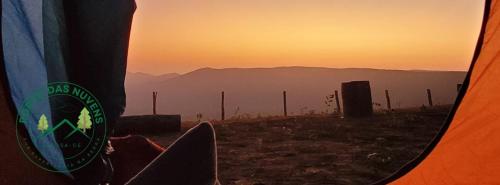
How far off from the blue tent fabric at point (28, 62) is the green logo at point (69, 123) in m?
0.02

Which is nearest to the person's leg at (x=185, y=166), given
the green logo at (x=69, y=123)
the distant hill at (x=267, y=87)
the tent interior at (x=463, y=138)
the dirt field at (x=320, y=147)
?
the tent interior at (x=463, y=138)

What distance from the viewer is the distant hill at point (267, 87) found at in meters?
73.3

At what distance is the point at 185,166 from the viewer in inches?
51.8

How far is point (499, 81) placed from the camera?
2.06 m

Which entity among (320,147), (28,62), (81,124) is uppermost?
(28,62)

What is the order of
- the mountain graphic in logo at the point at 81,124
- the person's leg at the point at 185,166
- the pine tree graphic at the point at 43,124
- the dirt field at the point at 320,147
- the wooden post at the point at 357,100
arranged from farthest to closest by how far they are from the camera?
the wooden post at the point at 357,100, the dirt field at the point at 320,147, the mountain graphic in logo at the point at 81,124, the pine tree graphic at the point at 43,124, the person's leg at the point at 185,166

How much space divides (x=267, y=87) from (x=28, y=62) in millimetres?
90337

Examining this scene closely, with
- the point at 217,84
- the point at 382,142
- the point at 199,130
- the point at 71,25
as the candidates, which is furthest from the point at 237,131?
the point at 217,84

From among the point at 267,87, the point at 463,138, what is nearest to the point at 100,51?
the point at 463,138

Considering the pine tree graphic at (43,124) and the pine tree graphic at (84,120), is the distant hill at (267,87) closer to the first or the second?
the pine tree graphic at (84,120)

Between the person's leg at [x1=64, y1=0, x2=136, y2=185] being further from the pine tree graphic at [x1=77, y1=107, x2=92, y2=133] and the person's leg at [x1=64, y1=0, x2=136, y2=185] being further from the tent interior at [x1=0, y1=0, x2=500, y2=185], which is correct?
the tent interior at [x1=0, y1=0, x2=500, y2=185]

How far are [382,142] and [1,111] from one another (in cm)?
562

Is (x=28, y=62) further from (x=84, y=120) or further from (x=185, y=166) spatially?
(x=185, y=166)

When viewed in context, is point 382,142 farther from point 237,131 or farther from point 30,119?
point 30,119
